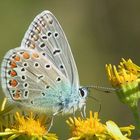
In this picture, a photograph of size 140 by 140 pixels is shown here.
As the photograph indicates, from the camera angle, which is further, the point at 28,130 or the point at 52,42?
the point at 52,42

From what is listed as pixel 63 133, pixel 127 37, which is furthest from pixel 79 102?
pixel 127 37

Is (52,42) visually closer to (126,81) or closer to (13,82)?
(13,82)

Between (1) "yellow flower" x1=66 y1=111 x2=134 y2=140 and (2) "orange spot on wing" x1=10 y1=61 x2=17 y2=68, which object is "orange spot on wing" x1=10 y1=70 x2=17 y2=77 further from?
(1) "yellow flower" x1=66 y1=111 x2=134 y2=140

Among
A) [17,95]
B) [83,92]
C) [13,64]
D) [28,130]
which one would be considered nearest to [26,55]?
[13,64]

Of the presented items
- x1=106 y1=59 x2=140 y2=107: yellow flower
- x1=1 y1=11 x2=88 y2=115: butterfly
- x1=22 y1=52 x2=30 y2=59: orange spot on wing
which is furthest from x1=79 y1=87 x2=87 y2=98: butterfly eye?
x1=22 y1=52 x2=30 y2=59: orange spot on wing

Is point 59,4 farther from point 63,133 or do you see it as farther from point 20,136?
point 20,136

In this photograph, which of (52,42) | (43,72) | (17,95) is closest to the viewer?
(17,95)

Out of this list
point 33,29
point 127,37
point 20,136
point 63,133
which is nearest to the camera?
point 20,136
